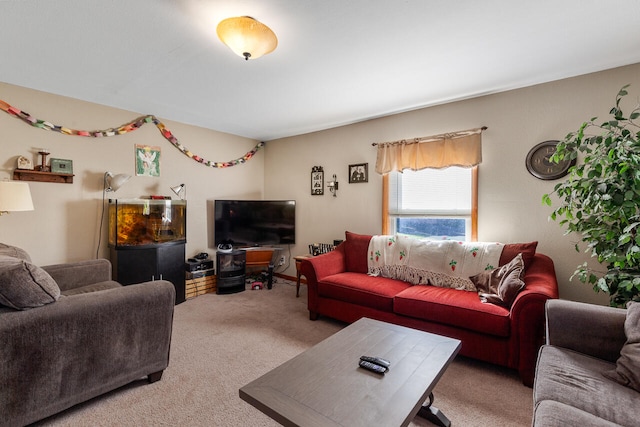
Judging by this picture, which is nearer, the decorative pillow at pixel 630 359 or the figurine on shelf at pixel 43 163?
the decorative pillow at pixel 630 359

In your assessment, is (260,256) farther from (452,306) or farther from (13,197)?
(452,306)

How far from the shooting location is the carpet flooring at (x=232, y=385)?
166 cm

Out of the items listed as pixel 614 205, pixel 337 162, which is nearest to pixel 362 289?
pixel 614 205

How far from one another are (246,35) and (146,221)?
104 inches

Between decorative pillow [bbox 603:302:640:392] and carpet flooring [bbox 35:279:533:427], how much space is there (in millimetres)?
592

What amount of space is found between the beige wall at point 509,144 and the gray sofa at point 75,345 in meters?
2.73

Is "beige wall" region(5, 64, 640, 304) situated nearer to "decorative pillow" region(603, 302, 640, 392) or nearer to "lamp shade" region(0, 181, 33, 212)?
"lamp shade" region(0, 181, 33, 212)

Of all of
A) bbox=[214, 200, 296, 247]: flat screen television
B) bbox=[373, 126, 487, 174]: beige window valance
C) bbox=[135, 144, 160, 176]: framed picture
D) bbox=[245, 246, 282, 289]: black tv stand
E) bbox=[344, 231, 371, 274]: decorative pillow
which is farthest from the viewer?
bbox=[245, 246, 282, 289]: black tv stand

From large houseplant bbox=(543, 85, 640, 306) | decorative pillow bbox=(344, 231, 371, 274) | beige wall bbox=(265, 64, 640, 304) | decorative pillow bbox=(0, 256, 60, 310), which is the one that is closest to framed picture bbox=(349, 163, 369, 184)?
beige wall bbox=(265, 64, 640, 304)

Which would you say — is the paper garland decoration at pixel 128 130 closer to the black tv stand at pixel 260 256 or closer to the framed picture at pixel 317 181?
the framed picture at pixel 317 181

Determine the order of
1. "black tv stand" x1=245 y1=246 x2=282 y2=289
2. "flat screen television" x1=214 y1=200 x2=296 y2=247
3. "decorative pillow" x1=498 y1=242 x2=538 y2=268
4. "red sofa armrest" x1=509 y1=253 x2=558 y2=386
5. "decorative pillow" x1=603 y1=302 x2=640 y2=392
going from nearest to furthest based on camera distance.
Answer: "decorative pillow" x1=603 y1=302 x2=640 y2=392 → "red sofa armrest" x1=509 y1=253 x2=558 y2=386 → "decorative pillow" x1=498 y1=242 x2=538 y2=268 → "flat screen television" x1=214 y1=200 x2=296 y2=247 → "black tv stand" x1=245 y1=246 x2=282 y2=289

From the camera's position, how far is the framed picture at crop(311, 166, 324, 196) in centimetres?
436

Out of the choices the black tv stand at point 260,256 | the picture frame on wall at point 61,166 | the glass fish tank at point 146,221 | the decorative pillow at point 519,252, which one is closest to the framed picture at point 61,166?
the picture frame on wall at point 61,166

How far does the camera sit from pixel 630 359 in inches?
51.0
